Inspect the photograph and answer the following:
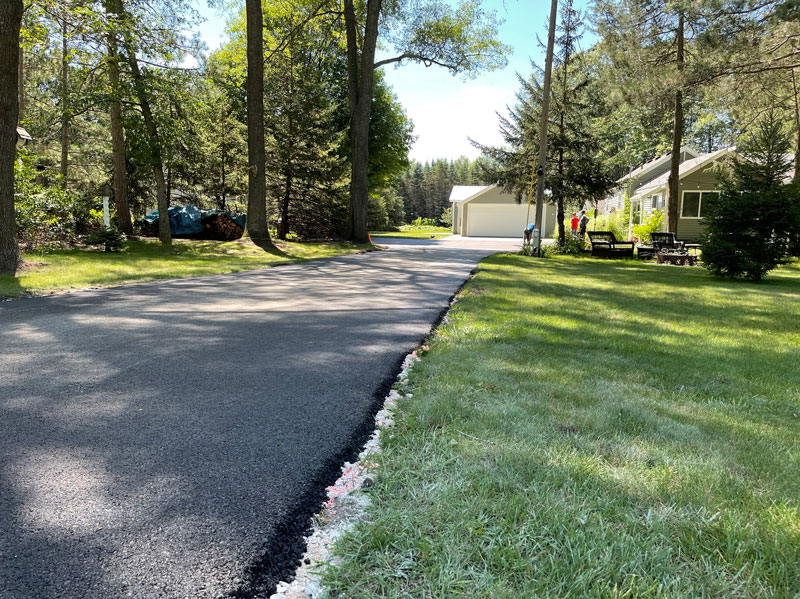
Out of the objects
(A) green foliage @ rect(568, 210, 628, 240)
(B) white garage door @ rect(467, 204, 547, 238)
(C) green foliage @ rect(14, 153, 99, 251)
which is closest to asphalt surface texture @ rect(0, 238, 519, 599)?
(C) green foliage @ rect(14, 153, 99, 251)

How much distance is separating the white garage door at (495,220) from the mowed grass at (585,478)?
37011 mm

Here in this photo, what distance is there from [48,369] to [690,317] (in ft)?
23.4

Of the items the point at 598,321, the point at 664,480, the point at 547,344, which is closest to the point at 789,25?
the point at 598,321

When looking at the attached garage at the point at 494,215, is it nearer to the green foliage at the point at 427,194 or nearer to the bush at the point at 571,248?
the bush at the point at 571,248

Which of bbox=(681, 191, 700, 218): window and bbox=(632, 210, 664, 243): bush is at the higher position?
bbox=(681, 191, 700, 218): window

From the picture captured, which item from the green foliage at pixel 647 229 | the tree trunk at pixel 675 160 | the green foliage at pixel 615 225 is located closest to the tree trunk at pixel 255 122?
the tree trunk at pixel 675 160

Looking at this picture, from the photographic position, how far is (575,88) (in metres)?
18.9

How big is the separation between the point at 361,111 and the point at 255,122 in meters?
4.64

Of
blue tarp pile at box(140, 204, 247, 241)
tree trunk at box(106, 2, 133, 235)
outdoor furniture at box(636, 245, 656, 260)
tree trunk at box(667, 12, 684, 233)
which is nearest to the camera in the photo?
tree trunk at box(106, 2, 133, 235)

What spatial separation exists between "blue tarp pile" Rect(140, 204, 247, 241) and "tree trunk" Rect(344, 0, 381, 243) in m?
4.63

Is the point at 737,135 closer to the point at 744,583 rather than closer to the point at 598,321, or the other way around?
the point at 598,321

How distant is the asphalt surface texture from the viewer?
5.22ft

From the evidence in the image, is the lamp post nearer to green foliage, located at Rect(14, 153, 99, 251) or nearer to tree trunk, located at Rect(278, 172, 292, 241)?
tree trunk, located at Rect(278, 172, 292, 241)

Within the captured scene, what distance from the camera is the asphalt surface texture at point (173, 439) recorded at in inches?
62.6
